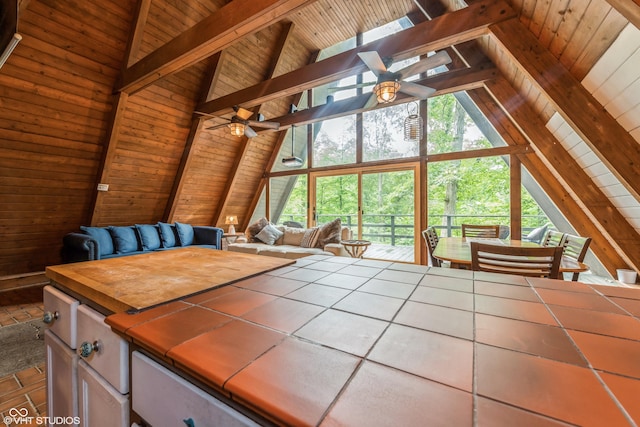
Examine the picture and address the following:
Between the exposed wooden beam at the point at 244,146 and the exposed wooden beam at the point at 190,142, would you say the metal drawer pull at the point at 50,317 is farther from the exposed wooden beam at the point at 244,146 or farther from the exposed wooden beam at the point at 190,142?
the exposed wooden beam at the point at 244,146

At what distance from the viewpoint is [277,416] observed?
396mm

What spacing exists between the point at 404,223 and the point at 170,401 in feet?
16.2

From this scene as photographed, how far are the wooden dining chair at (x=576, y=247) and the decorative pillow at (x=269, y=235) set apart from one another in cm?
416

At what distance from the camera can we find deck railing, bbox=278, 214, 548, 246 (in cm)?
454

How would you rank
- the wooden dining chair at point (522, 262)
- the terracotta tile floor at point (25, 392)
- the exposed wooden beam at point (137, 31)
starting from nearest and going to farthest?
the wooden dining chair at point (522, 262) → the terracotta tile floor at point (25, 392) → the exposed wooden beam at point (137, 31)

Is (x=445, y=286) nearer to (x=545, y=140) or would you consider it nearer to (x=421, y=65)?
(x=421, y=65)

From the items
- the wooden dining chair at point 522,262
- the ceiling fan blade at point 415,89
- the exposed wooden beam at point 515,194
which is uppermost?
the ceiling fan blade at point 415,89

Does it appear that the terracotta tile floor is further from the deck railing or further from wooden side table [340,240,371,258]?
the deck railing

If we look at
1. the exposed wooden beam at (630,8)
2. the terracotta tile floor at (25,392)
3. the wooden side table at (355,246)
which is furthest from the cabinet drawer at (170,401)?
the wooden side table at (355,246)

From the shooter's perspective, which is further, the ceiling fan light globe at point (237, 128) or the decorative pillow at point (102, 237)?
the decorative pillow at point (102, 237)

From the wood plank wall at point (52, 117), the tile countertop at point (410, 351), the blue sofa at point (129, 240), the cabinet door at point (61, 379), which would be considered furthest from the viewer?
the blue sofa at point (129, 240)

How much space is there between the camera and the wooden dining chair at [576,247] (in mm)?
1970

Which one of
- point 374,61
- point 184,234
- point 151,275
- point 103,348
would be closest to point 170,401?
point 103,348

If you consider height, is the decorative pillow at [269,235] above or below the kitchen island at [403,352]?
below
